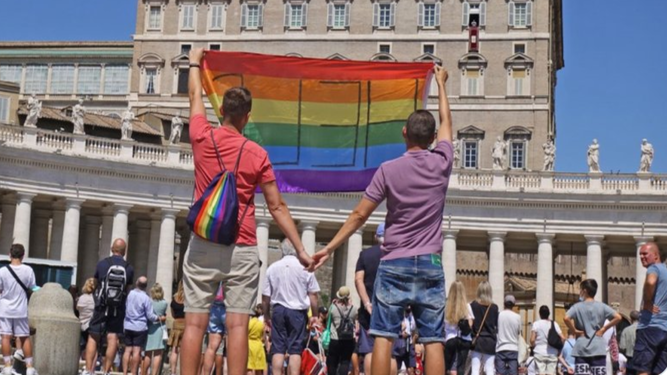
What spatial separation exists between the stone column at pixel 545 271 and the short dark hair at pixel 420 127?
47.0m

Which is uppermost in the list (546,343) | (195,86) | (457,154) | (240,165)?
(457,154)

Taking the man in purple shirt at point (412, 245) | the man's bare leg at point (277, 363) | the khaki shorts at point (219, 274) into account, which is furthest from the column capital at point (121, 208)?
the man in purple shirt at point (412, 245)

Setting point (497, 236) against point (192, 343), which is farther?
point (497, 236)

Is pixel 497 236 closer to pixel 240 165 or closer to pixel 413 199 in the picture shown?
Answer: pixel 240 165

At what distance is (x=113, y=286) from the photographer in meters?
19.9

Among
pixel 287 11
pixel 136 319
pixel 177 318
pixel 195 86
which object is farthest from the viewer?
pixel 287 11

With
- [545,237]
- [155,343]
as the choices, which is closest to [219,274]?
[155,343]

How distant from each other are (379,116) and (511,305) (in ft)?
25.1

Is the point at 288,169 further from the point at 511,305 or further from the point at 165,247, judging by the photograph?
the point at 165,247

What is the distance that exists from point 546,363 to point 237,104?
1306cm

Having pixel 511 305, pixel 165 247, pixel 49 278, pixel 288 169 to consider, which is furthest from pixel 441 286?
pixel 165 247

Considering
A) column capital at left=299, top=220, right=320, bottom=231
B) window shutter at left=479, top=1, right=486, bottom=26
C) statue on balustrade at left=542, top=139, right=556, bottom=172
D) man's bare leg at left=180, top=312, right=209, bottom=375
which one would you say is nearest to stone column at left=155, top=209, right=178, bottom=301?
column capital at left=299, top=220, right=320, bottom=231

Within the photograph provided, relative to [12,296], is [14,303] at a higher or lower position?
lower

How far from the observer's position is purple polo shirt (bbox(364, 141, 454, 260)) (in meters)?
11.8
